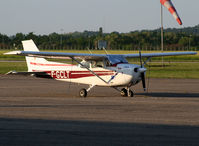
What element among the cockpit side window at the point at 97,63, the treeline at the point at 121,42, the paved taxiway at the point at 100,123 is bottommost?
the paved taxiway at the point at 100,123

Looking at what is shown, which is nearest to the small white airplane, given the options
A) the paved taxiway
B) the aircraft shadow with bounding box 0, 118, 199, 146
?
the paved taxiway

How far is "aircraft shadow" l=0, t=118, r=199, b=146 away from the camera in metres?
8.66

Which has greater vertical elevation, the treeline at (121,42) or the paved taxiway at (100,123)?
the treeline at (121,42)

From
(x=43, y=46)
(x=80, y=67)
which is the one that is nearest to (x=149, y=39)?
(x=43, y=46)

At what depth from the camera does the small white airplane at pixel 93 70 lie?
18.4 m

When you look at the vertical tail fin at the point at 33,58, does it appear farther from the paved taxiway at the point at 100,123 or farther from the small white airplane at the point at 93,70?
the paved taxiway at the point at 100,123

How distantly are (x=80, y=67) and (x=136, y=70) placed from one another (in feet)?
9.95

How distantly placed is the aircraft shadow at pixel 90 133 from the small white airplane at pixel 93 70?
7.52 meters

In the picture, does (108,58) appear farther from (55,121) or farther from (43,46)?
(43,46)

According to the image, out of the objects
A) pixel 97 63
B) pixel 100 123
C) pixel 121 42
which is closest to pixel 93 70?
pixel 97 63

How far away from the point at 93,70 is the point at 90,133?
10070 millimetres

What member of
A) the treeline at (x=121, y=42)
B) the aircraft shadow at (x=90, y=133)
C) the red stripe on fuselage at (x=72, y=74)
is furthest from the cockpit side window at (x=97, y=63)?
the treeline at (x=121, y=42)

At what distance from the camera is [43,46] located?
115000mm

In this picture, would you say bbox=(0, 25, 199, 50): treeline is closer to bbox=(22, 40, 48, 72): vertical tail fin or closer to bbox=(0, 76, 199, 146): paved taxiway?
bbox=(22, 40, 48, 72): vertical tail fin
